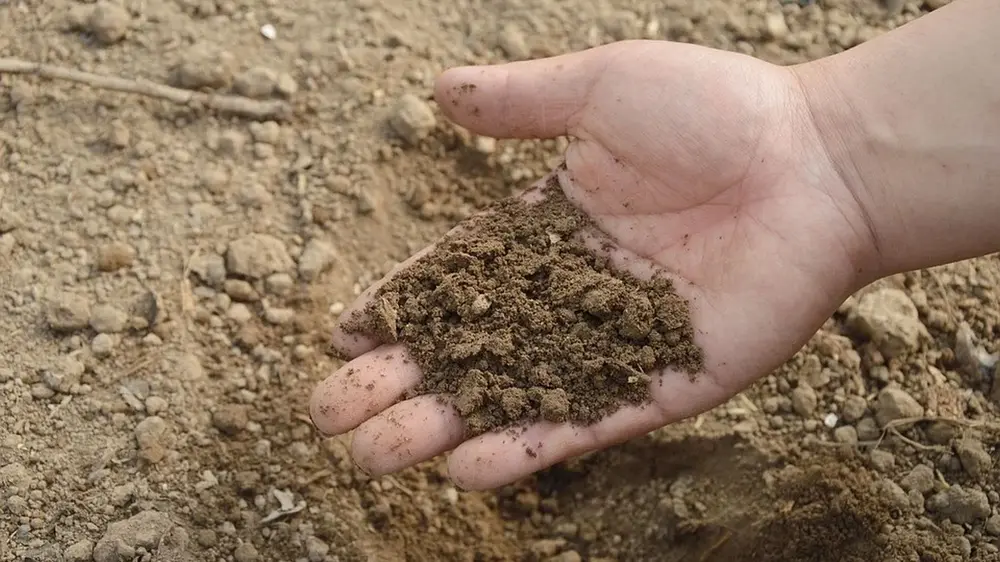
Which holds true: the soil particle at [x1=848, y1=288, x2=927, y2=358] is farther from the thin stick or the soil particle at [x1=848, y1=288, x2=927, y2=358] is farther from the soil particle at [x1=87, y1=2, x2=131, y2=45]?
the soil particle at [x1=87, y1=2, x2=131, y2=45]

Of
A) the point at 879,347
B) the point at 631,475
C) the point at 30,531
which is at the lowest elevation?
the point at 30,531

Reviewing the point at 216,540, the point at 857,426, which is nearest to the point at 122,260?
the point at 216,540

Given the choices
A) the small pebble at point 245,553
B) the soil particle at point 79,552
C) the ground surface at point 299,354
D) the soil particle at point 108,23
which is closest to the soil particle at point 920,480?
the ground surface at point 299,354

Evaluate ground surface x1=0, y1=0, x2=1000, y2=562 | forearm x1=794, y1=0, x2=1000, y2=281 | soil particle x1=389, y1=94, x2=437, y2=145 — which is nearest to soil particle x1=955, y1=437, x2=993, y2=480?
ground surface x1=0, y1=0, x2=1000, y2=562

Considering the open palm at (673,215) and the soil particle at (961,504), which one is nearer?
the open palm at (673,215)

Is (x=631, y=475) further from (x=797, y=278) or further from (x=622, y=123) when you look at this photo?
(x=622, y=123)

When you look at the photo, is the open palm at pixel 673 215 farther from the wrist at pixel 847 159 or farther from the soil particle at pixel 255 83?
the soil particle at pixel 255 83

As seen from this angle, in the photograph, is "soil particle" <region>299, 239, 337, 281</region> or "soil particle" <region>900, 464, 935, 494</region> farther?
"soil particle" <region>299, 239, 337, 281</region>
